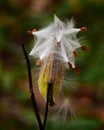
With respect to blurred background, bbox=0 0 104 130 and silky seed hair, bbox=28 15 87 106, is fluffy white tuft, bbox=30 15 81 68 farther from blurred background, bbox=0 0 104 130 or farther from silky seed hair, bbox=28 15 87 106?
blurred background, bbox=0 0 104 130

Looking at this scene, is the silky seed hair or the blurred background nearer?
the silky seed hair

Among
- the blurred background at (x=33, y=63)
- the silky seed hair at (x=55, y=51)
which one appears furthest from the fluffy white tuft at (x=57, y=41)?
the blurred background at (x=33, y=63)

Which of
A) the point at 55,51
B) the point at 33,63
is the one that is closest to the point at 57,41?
the point at 55,51

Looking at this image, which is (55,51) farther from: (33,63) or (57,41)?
(33,63)

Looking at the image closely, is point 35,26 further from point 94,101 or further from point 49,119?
point 49,119

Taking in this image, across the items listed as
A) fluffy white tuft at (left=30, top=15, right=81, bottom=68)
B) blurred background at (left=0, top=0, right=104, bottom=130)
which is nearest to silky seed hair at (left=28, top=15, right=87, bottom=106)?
fluffy white tuft at (left=30, top=15, right=81, bottom=68)

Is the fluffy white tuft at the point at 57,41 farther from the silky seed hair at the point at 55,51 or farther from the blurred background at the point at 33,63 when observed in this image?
the blurred background at the point at 33,63
